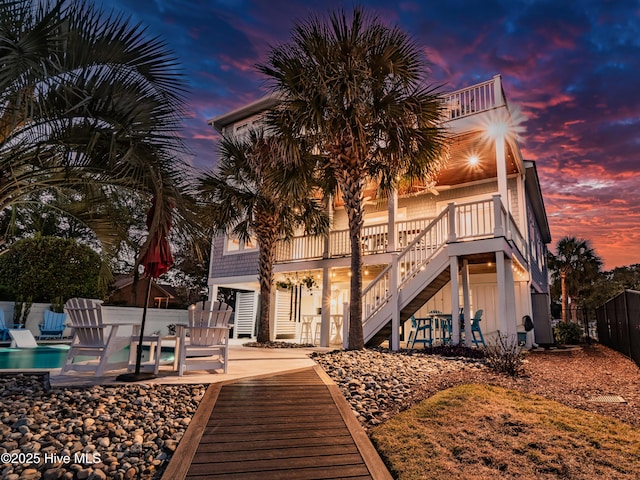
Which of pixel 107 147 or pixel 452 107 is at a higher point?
pixel 452 107

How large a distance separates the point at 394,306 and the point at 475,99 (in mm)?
5908

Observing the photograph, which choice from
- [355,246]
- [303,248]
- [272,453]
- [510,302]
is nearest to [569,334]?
[510,302]

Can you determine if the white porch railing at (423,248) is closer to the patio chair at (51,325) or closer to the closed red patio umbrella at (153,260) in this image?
the closed red patio umbrella at (153,260)

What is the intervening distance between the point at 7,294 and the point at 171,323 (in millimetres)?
7830

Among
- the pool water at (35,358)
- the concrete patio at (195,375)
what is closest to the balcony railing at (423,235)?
the concrete patio at (195,375)

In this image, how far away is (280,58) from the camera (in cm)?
847

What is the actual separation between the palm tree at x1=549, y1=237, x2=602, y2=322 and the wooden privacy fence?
1582cm

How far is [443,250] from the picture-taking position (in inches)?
379

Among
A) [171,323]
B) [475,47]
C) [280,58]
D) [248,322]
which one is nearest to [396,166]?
[280,58]

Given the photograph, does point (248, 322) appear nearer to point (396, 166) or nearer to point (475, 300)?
point (475, 300)

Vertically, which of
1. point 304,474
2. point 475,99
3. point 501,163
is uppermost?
point 475,99

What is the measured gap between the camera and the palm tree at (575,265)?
2875cm

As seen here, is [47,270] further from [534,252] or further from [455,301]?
[534,252]

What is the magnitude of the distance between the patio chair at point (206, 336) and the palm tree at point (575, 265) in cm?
2931
